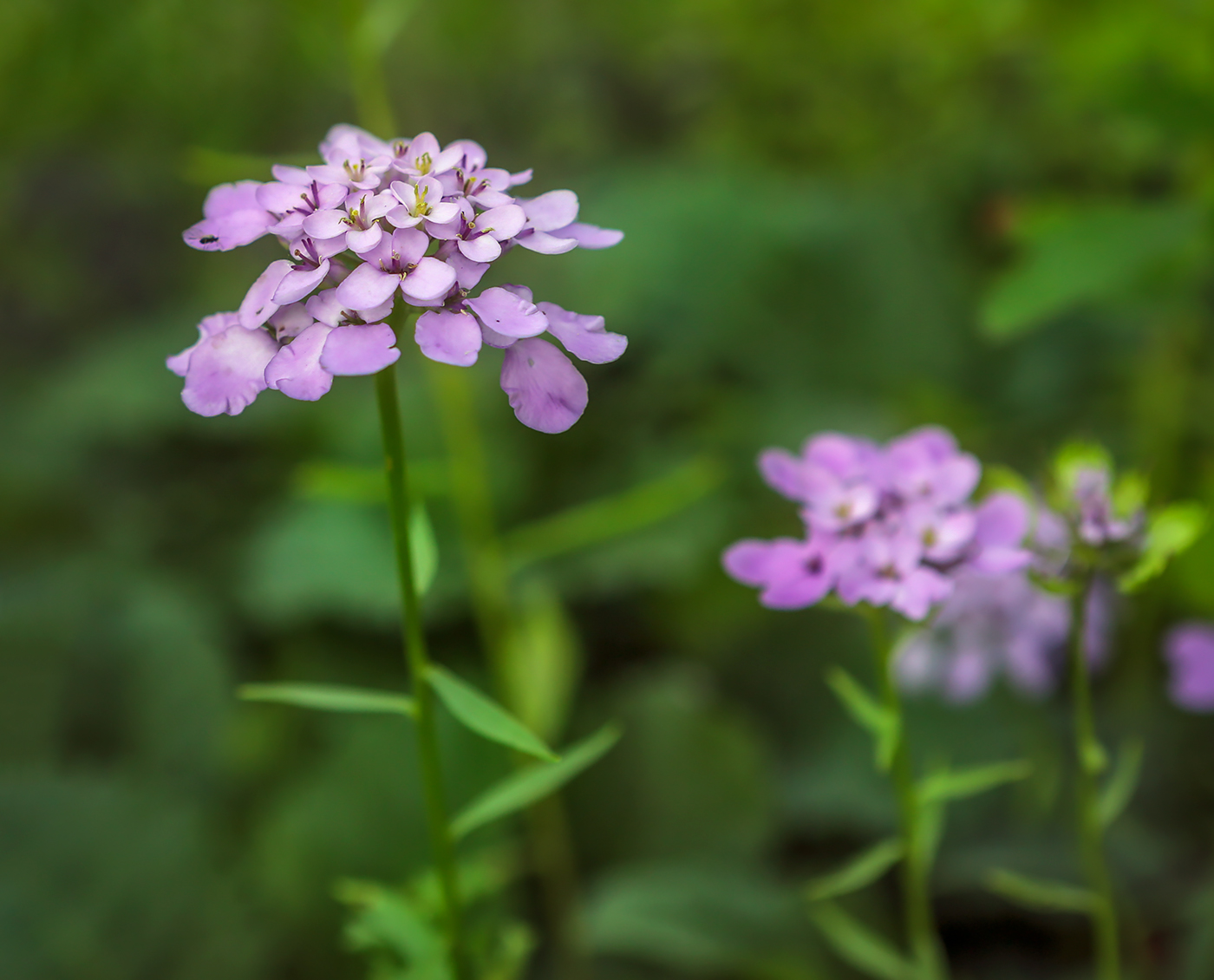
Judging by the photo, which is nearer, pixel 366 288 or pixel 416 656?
pixel 366 288

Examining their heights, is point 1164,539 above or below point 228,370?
below

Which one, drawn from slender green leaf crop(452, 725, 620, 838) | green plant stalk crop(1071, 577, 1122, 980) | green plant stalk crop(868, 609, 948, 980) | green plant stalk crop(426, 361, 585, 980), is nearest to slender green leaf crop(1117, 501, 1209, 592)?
green plant stalk crop(1071, 577, 1122, 980)

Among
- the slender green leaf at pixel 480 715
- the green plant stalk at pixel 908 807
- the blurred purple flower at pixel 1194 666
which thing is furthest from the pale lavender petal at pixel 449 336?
the blurred purple flower at pixel 1194 666

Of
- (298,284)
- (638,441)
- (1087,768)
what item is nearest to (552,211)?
(298,284)

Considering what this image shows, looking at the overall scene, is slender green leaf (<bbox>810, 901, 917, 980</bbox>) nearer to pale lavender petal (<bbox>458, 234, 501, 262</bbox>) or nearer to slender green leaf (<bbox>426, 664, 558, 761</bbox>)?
slender green leaf (<bbox>426, 664, 558, 761</bbox>)

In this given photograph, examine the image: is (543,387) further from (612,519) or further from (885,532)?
(612,519)

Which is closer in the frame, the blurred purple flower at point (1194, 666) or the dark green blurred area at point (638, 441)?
the blurred purple flower at point (1194, 666)

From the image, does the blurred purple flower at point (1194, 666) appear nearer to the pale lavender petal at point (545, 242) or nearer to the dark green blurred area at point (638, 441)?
the dark green blurred area at point (638, 441)
